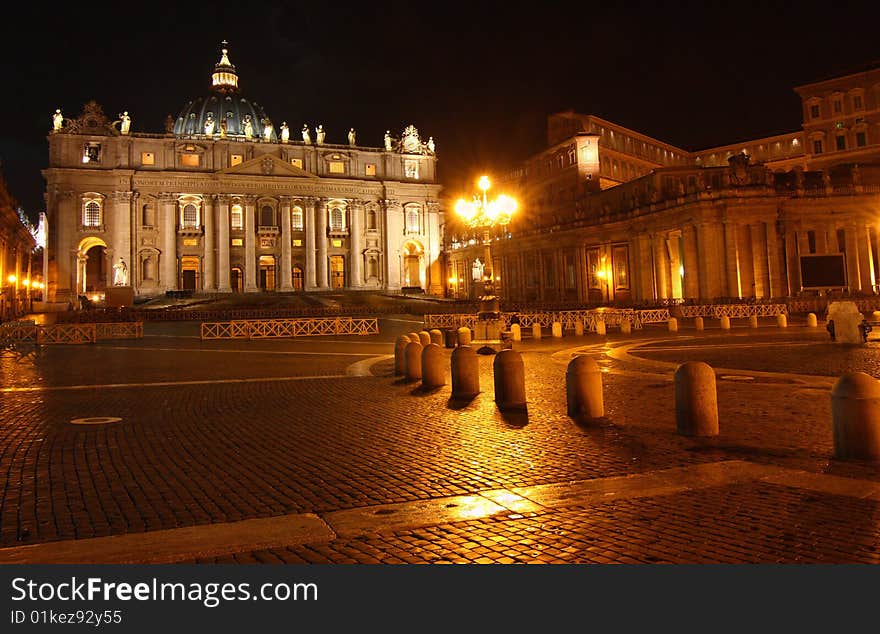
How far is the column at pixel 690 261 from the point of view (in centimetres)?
4691

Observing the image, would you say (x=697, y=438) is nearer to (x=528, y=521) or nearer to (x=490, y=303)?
(x=528, y=521)

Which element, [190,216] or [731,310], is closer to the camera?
[731,310]

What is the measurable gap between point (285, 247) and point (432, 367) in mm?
79494

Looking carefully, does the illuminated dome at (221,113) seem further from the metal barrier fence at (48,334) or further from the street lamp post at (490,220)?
the street lamp post at (490,220)

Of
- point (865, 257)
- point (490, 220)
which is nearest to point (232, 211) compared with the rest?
point (490, 220)

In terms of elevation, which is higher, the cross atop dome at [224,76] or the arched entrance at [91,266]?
the cross atop dome at [224,76]

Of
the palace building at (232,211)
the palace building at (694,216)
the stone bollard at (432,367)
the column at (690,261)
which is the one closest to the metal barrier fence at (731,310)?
the palace building at (694,216)

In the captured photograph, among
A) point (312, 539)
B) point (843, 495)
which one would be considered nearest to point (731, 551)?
point (843, 495)

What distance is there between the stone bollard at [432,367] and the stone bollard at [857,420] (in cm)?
751

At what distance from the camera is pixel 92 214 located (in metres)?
79.9

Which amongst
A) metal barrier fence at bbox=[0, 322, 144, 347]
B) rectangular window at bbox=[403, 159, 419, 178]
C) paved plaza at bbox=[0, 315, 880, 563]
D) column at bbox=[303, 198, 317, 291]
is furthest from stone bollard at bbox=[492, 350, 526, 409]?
rectangular window at bbox=[403, 159, 419, 178]

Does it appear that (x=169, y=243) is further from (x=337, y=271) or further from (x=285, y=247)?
(x=337, y=271)

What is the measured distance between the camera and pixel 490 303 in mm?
22922

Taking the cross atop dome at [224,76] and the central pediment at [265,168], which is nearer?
the central pediment at [265,168]
